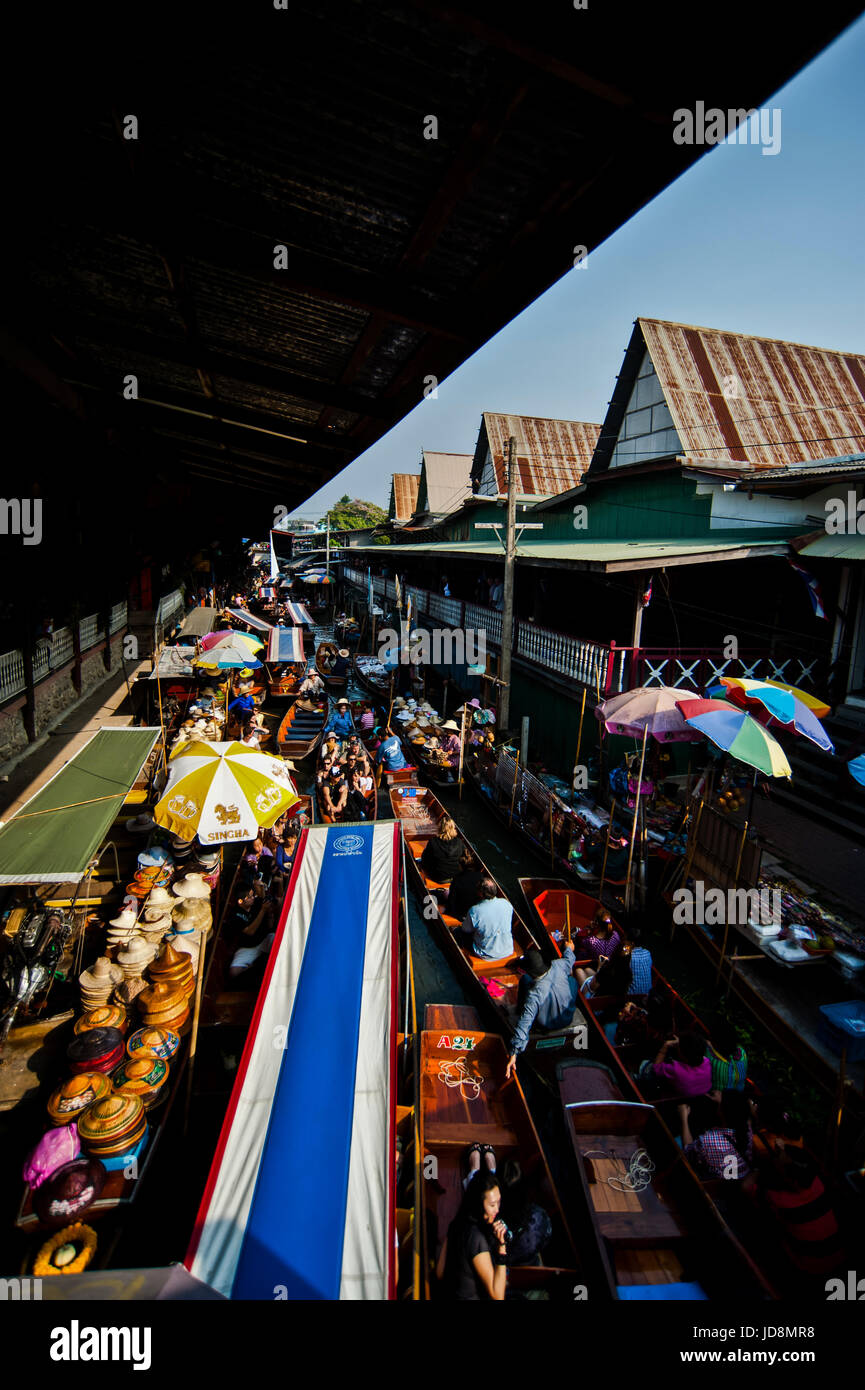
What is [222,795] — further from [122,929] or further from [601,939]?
[601,939]

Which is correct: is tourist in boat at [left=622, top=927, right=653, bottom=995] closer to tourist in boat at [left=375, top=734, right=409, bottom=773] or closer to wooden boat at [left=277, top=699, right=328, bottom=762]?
tourist in boat at [left=375, top=734, right=409, bottom=773]

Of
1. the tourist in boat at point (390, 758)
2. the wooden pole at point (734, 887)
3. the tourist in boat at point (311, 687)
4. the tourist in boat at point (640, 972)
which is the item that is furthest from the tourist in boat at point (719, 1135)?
the tourist in boat at point (311, 687)

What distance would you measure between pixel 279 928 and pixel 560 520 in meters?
17.7

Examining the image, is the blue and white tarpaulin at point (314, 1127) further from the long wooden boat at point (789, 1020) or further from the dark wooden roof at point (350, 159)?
the dark wooden roof at point (350, 159)

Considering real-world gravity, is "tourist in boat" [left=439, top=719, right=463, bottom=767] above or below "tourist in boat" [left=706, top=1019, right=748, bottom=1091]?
above

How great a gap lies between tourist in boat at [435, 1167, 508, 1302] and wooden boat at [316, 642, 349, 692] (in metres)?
18.1

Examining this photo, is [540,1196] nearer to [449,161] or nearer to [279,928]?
[279,928]

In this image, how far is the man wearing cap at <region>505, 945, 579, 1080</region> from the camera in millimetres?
6262

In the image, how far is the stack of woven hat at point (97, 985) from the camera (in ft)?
19.0

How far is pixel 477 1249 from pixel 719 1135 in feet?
8.40

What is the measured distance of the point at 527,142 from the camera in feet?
6.84

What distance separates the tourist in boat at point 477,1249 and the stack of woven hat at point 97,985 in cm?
375

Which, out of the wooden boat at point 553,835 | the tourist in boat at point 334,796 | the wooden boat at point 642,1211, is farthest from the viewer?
the tourist in boat at point 334,796

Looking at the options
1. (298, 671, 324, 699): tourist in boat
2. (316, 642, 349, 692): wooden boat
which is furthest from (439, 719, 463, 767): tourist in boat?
(316, 642, 349, 692): wooden boat
